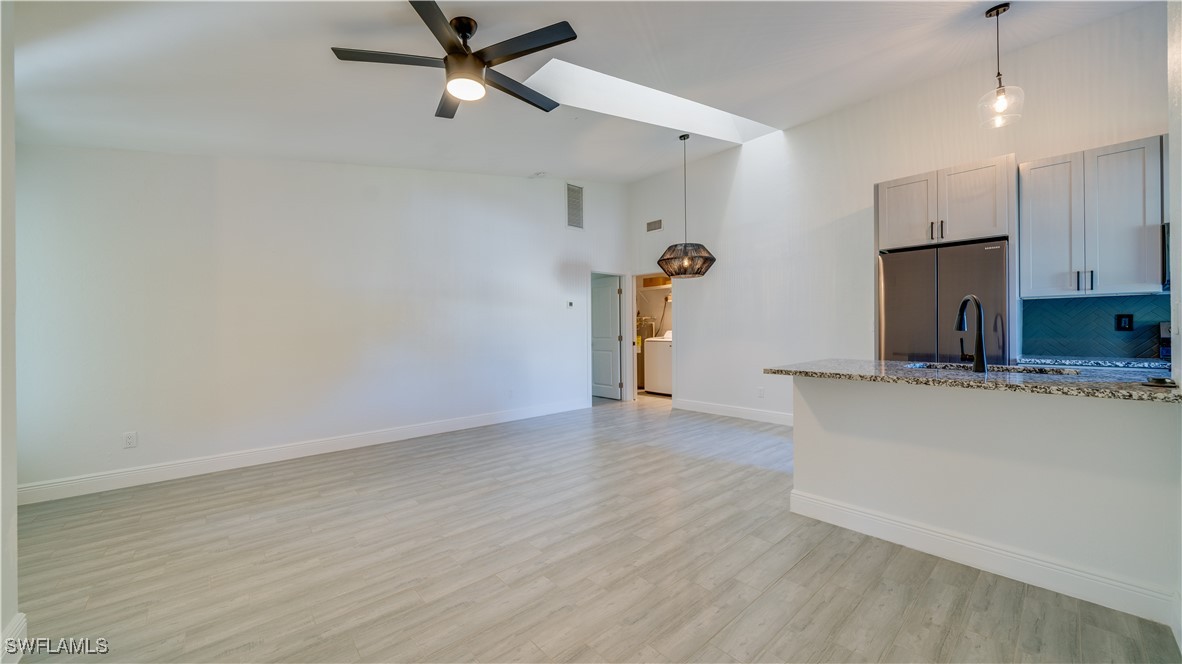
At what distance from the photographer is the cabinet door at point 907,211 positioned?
12.5 feet

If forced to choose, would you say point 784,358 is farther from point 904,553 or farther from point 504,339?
→ point 504,339

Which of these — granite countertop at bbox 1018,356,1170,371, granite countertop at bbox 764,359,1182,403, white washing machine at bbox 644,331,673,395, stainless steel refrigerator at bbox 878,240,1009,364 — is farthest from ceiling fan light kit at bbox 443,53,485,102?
white washing machine at bbox 644,331,673,395

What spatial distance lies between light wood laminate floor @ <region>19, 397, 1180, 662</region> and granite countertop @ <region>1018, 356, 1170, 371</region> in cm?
199

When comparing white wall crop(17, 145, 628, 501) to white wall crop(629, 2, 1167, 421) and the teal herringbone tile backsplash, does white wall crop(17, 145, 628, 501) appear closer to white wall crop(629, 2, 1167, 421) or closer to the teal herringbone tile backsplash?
white wall crop(629, 2, 1167, 421)

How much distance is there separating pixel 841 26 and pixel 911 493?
297 cm

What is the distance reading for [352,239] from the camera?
4.77 m

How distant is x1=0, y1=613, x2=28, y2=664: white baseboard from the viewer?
166 cm

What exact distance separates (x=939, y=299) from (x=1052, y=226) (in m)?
0.82

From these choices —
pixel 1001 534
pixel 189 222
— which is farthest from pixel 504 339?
pixel 1001 534

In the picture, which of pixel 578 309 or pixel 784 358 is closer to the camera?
pixel 784 358

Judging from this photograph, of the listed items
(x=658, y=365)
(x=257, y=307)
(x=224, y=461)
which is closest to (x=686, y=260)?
(x=658, y=365)

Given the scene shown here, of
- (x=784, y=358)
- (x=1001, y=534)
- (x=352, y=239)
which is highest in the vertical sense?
(x=352, y=239)

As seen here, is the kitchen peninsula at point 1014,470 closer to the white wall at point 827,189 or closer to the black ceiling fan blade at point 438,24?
the white wall at point 827,189

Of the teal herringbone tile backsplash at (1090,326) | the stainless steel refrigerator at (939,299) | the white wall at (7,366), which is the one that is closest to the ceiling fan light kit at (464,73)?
the white wall at (7,366)
